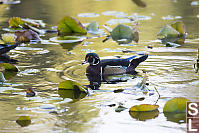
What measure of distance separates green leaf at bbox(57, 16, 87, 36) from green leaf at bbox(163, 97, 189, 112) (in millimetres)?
5933

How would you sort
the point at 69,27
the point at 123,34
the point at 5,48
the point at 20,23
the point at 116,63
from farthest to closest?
the point at 20,23
the point at 69,27
the point at 123,34
the point at 5,48
the point at 116,63

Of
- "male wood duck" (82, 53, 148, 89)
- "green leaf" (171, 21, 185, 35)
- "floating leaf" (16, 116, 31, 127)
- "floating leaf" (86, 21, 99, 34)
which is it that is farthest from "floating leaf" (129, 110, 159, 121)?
"floating leaf" (86, 21, 99, 34)

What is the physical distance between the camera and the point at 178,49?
9758 millimetres

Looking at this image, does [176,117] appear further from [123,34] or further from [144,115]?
[123,34]

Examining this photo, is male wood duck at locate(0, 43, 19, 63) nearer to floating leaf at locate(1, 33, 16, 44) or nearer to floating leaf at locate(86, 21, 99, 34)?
floating leaf at locate(1, 33, 16, 44)

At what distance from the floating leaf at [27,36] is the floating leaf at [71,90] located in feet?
13.5

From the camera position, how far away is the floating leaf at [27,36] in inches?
435

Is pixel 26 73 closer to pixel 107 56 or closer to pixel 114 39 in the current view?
pixel 107 56

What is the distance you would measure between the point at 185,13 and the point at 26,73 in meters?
7.23

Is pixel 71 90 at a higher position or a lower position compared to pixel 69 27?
lower

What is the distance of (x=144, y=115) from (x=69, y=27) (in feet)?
20.1

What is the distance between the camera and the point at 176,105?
6004 mm

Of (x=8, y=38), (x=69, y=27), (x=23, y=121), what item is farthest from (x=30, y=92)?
(x=69, y=27)

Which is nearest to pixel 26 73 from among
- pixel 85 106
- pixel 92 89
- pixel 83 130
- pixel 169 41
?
pixel 92 89
